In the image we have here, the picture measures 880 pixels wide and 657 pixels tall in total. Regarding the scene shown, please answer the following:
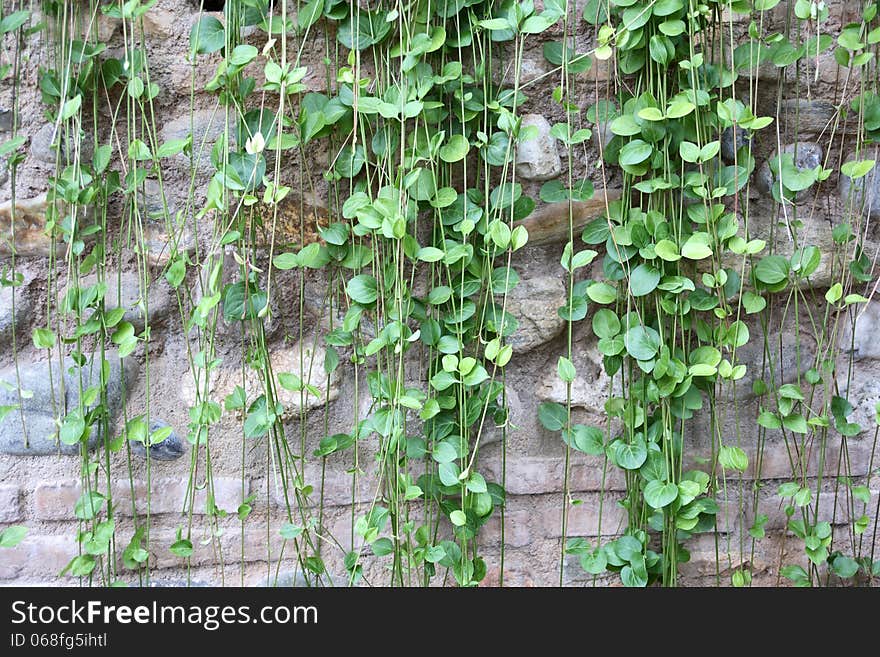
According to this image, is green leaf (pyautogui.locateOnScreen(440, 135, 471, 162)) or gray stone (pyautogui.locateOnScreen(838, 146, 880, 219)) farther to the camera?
gray stone (pyautogui.locateOnScreen(838, 146, 880, 219))

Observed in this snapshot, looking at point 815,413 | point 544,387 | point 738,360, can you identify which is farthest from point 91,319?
point 815,413

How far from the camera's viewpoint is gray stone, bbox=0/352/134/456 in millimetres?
1113

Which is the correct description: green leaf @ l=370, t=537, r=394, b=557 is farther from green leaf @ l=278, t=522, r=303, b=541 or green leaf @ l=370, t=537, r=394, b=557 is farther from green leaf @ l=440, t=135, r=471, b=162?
green leaf @ l=440, t=135, r=471, b=162

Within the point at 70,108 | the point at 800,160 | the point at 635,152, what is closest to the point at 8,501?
the point at 70,108

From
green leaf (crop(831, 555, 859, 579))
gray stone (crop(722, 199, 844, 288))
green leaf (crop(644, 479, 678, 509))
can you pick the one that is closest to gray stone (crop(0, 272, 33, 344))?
green leaf (crop(644, 479, 678, 509))

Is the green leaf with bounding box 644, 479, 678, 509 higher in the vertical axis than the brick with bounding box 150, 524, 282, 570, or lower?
higher

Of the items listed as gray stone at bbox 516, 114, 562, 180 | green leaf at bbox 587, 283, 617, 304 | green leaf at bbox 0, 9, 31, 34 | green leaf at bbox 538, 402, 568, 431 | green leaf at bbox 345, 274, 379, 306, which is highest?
green leaf at bbox 0, 9, 31, 34

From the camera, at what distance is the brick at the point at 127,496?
1.15 meters

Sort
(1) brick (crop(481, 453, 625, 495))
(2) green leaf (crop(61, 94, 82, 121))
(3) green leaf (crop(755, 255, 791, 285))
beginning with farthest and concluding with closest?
1. (1) brick (crop(481, 453, 625, 495))
2. (3) green leaf (crop(755, 255, 791, 285))
3. (2) green leaf (crop(61, 94, 82, 121))

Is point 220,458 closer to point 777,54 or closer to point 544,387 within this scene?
point 544,387

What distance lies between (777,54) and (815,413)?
1.72ft

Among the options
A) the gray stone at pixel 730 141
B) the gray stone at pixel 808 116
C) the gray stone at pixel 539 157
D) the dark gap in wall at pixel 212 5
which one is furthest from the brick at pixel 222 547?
the gray stone at pixel 808 116

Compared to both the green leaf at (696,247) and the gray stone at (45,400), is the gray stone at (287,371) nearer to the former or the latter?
the gray stone at (45,400)

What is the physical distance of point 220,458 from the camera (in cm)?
117
